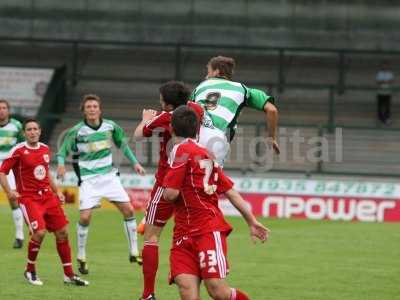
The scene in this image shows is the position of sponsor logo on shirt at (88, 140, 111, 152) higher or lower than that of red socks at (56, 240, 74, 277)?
higher

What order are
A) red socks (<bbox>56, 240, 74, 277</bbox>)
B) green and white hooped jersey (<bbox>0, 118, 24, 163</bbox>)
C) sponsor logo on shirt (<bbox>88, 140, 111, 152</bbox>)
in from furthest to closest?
green and white hooped jersey (<bbox>0, 118, 24, 163</bbox>) < sponsor logo on shirt (<bbox>88, 140, 111, 152</bbox>) < red socks (<bbox>56, 240, 74, 277</bbox>)

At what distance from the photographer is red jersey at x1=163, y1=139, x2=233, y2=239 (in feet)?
29.2

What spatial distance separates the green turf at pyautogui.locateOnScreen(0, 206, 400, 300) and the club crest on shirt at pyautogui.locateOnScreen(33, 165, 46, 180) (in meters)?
1.08

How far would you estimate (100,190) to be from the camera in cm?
1418

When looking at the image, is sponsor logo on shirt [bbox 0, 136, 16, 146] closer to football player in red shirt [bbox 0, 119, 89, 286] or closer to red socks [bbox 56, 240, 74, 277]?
football player in red shirt [bbox 0, 119, 89, 286]

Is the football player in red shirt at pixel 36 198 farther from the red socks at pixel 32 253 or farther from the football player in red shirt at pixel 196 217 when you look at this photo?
the football player in red shirt at pixel 196 217

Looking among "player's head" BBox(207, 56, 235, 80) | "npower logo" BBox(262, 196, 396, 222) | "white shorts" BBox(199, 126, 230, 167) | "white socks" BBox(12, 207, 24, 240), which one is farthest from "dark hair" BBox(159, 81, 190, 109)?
"npower logo" BBox(262, 196, 396, 222)

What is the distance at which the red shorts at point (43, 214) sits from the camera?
1228 centimetres

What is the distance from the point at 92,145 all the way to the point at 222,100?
11.8ft

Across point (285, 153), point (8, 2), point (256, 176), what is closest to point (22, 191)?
point (256, 176)

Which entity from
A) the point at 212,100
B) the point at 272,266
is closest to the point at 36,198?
the point at 212,100

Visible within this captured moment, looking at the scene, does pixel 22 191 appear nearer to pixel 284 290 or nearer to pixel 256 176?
pixel 284 290

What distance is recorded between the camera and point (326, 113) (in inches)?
1149

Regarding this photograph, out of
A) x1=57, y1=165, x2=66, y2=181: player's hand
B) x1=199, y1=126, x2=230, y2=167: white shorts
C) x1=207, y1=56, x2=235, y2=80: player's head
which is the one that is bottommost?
x1=57, y1=165, x2=66, y2=181: player's hand
